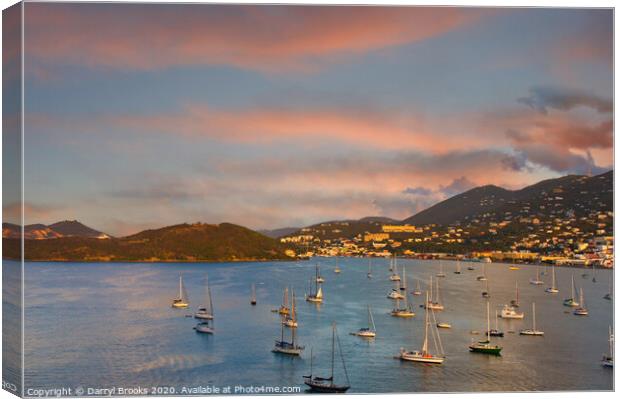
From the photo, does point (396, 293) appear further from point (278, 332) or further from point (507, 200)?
point (507, 200)

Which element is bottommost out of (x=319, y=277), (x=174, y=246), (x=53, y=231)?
(x=319, y=277)

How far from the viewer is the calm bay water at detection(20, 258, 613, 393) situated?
10.0 metres

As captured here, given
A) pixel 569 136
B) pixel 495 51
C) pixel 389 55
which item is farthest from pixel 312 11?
pixel 569 136

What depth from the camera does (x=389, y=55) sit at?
33.9 ft

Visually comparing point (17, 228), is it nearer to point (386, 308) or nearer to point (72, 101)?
point (72, 101)

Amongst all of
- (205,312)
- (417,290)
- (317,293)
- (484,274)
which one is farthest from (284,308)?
(484,274)

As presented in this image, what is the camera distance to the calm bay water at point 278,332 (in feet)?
32.8

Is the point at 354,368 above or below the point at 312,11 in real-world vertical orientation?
below

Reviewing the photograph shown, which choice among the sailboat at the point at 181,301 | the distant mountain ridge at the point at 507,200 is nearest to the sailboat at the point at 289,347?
the distant mountain ridge at the point at 507,200

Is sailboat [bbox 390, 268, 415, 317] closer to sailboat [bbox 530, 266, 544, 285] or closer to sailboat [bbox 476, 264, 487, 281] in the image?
sailboat [bbox 476, 264, 487, 281]

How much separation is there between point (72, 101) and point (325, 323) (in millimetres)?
5538

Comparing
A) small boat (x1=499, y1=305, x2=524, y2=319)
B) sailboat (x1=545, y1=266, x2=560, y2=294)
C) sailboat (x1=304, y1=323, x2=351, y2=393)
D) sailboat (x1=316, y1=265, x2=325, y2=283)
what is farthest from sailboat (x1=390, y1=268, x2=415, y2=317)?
sailboat (x1=304, y1=323, x2=351, y2=393)

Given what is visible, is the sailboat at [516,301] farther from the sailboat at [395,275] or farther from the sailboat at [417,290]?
the sailboat at [395,275]

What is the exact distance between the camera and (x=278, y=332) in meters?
13.5
